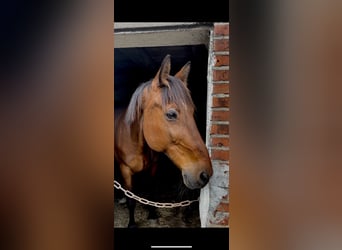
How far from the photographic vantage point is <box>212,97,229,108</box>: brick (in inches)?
39.9

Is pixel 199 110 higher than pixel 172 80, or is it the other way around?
pixel 172 80

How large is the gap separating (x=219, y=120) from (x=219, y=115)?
2 cm

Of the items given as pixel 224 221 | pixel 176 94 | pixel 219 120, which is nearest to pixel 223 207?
pixel 224 221

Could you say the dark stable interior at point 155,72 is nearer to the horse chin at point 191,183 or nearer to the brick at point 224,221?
the horse chin at point 191,183

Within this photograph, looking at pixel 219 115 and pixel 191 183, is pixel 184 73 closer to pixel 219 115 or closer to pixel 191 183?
pixel 219 115

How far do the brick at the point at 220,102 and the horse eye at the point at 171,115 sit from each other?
13 centimetres

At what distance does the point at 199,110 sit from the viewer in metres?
1.02

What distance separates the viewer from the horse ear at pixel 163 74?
40.2 inches

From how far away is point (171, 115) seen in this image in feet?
3.34

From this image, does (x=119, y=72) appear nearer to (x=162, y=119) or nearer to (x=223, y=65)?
(x=162, y=119)

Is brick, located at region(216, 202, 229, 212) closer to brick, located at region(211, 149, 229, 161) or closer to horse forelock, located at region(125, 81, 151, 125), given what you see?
brick, located at region(211, 149, 229, 161)
